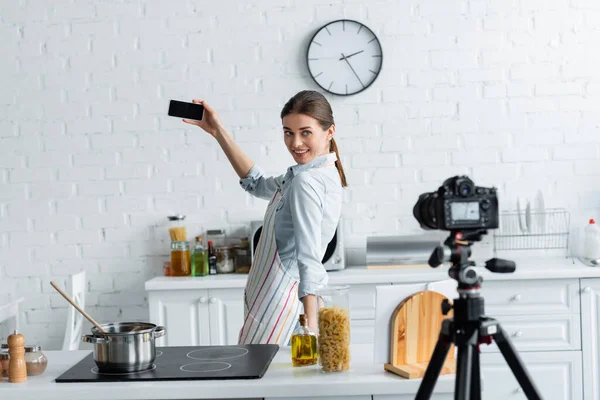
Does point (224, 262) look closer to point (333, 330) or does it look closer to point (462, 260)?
point (333, 330)

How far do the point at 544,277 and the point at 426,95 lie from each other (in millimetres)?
1119

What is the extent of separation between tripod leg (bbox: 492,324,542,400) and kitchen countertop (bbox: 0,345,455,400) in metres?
0.22

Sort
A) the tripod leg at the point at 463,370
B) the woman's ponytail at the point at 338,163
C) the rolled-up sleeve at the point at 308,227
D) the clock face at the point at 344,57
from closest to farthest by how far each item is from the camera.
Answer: the tripod leg at the point at 463,370 → the rolled-up sleeve at the point at 308,227 → the woman's ponytail at the point at 338,163 → the clock face at the point at 344,57

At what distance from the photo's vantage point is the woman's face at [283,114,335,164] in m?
2.40

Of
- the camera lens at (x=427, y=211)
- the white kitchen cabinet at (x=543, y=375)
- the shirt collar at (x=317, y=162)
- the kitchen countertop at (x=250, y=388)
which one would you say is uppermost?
the shirt collar at (x=317, y=162)

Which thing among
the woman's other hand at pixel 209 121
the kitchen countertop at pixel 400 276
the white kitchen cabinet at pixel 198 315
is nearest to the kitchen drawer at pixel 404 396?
the woman's other hand at pixel 209 121

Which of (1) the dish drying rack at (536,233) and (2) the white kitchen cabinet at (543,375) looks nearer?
(2) the white kitchen cabinet at (543,375)

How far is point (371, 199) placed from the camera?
4023 mm

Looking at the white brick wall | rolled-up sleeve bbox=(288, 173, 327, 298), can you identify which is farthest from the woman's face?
the white brick wall

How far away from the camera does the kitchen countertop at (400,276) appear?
138 inches

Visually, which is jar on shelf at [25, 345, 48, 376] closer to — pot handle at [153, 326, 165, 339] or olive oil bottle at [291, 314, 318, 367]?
pot handle at [153, 326, 165, 339]

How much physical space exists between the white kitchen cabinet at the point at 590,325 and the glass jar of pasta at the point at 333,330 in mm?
2001

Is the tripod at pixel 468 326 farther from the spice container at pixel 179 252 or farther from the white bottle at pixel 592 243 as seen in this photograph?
the spice container at pixel 179 252

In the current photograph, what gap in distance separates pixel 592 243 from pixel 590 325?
1.38 feet
